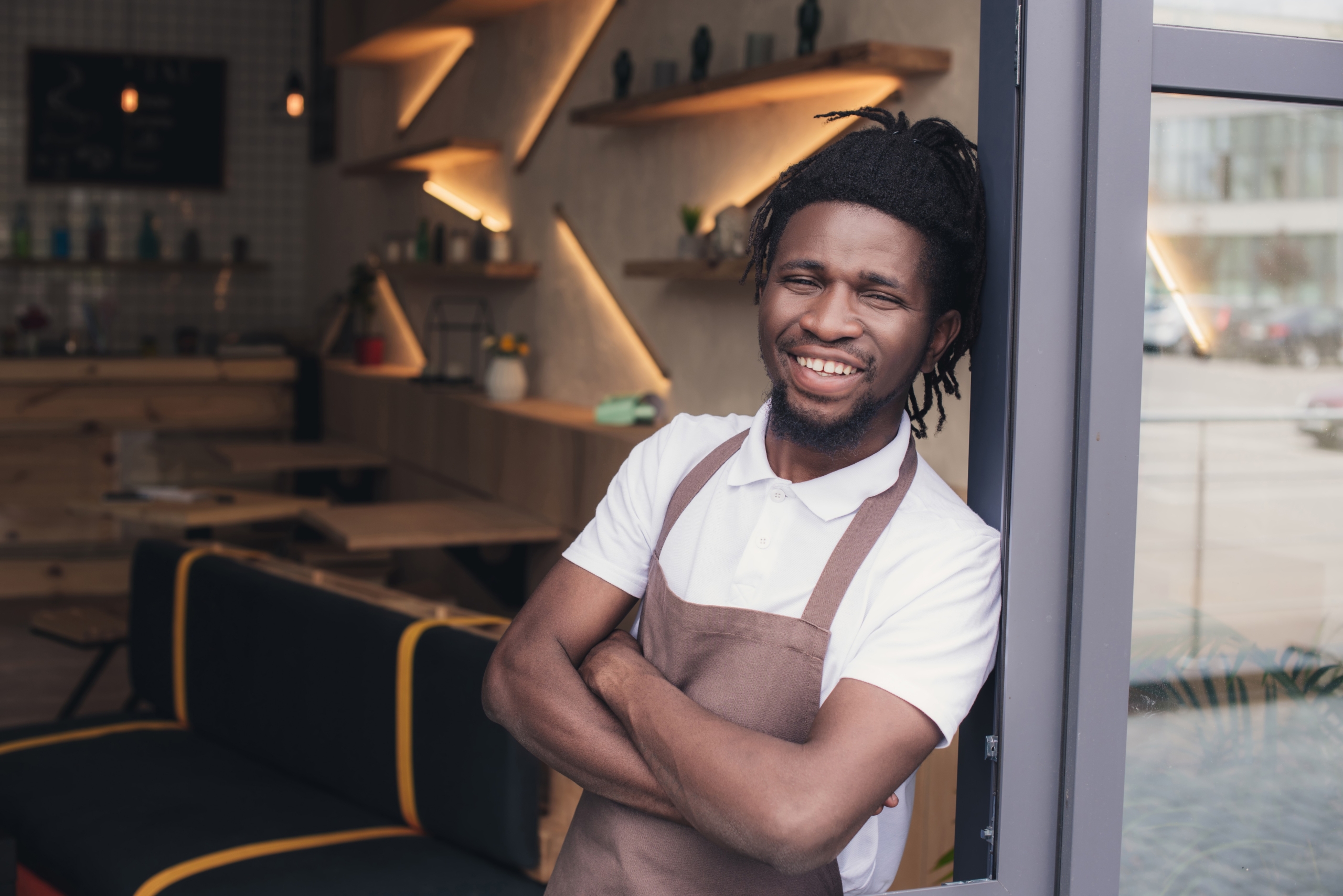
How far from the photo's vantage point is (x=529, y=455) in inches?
164

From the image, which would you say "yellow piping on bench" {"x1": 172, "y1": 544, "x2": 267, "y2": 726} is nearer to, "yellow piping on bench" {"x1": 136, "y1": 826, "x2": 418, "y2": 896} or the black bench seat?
the black bench seat

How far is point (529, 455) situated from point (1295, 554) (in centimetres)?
315

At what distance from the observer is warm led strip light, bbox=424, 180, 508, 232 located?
5.11m

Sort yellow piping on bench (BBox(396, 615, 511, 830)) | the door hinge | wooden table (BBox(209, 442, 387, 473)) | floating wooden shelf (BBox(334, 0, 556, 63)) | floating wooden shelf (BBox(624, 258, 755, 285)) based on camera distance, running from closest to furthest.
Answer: the door hinge < yellow piping on bench (BBox(396, 615, 511, 830)) < floating wooden shelf (BBox(624, 258, 755, 285)) < floating wooden shelf (BBox(334, 0, 556, 63)) < wooden table (BBox(209, 442, 387, 473))

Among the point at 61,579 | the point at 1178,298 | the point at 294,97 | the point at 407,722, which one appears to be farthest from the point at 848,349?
the point at 294,97

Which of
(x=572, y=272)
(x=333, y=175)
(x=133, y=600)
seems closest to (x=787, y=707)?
(x=133, y=600)

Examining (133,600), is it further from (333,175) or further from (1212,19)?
(333,175)

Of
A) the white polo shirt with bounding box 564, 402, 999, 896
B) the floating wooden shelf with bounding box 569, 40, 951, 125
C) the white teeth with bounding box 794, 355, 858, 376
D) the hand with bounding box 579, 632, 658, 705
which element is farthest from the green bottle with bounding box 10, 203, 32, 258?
the white teeth with bounding box 794, 355, 858, 376

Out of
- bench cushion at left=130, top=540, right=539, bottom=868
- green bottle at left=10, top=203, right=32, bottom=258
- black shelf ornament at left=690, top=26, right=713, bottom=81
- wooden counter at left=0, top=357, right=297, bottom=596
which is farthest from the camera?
green bottle at left=10, top=203, right=32, bottom=258

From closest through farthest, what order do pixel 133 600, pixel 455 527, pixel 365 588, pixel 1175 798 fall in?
pixel 1175 798 → pixel 365 588 → pixel 133 600 → pixel 455 527

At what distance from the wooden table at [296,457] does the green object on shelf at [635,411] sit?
207 cm

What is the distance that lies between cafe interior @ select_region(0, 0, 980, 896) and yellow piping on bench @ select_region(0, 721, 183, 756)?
0.01 meters

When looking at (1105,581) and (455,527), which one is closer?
(1105,581)

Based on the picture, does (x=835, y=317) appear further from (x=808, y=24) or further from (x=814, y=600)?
(x=808, y=24)
